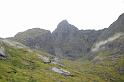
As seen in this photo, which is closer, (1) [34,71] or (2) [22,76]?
(2) [22,76]

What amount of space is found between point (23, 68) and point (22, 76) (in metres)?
20.2

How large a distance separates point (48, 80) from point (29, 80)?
55.6ft

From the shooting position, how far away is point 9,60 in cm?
15775

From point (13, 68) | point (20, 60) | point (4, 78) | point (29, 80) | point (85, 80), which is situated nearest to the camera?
point (4, 78)

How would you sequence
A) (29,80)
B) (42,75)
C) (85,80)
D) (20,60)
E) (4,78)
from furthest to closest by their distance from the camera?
(85,80), (20,60), (42,75), (29,80), (4,78)

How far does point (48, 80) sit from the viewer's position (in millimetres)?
145625

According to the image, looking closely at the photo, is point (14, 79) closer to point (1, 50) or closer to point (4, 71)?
point (4, 71)

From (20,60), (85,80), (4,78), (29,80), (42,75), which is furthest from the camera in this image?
(85,80)

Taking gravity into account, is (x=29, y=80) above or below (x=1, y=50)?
below

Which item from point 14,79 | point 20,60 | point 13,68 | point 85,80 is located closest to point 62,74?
point 85,80

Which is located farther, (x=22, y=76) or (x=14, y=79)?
(x=22, y=76)

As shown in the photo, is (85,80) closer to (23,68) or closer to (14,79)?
(23,68)

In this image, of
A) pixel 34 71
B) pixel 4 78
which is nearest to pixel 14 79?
pixel 4 78

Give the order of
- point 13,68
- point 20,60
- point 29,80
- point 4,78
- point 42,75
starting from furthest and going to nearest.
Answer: point 20,60 → point 42,75 → point 13,68 → point 29,80 → point 4,78
